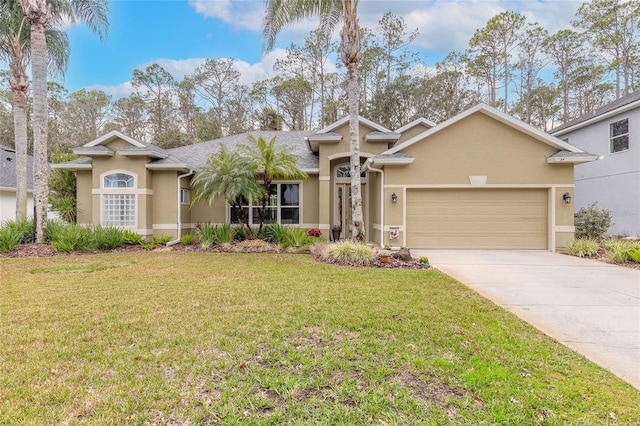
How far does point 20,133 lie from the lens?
14.1 metres

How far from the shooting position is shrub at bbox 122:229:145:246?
12.5 metres

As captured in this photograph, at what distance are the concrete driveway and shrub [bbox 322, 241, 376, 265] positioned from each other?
192 cm

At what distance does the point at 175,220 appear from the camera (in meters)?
13.6

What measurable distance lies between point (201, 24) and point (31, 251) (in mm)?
13258

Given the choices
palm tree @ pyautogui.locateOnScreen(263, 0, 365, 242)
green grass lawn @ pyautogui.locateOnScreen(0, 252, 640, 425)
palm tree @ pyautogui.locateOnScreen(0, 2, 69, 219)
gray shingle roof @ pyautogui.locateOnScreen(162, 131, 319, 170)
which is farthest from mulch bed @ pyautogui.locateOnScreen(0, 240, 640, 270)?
green grass lawn @ pyautogui.locateOnScreen(0, 252, 640, 425)

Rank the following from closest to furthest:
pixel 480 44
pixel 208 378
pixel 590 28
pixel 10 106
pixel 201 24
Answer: pixel 208 378
pixel 201 24
pixel 590 28
pixel 480 44
pixel 10 106

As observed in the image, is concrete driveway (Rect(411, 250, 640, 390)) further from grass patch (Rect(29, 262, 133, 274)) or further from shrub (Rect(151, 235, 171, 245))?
shrub (Rect(151, 235, 171, 245))

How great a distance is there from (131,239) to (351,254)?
8.80 m

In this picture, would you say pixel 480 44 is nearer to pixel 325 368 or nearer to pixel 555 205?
pixel 555 205

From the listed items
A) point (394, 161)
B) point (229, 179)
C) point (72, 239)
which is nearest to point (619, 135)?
point (394, 161)

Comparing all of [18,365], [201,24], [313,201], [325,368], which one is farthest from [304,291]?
[201,24]

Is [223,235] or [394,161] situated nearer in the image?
[394,161]

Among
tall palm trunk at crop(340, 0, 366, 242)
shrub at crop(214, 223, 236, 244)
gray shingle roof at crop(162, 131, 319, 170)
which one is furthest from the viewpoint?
gray shingle roof at crop(162, 131, 319, 170)

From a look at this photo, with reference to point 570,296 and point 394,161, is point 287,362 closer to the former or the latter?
point 570,296
